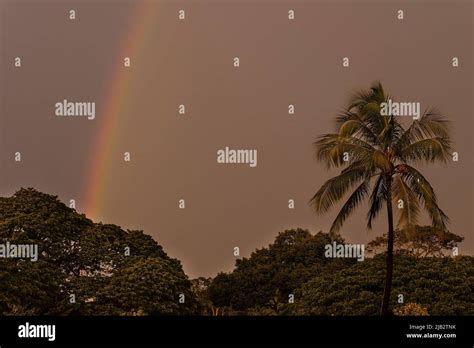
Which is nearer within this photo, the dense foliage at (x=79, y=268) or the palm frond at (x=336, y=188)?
the palm frond at (x=336, y=188)

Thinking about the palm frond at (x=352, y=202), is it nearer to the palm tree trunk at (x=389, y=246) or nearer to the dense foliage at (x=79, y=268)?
the palm tree trunk at (x=389, y=246)

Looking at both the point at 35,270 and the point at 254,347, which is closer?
the point at 254,347

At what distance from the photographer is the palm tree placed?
32188mm

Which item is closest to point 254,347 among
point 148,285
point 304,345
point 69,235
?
point 304,345

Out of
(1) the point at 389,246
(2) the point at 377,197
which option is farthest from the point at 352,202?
(1) the point at 389,246

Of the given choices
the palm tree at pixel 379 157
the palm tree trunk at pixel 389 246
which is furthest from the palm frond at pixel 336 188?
the palm tree trunk at pixel 389 246

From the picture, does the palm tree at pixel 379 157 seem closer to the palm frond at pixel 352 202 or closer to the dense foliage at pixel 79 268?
the palm frond at pixel 352 202

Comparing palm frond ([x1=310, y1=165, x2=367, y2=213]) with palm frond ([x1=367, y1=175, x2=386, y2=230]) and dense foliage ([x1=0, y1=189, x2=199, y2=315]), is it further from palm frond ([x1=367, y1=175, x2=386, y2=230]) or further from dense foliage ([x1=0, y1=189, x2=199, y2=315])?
dense foliage ([x1=0, y1=189, x2=199, y2=315])

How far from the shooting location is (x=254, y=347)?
28062 millimetres

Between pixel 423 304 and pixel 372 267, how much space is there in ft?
11.6

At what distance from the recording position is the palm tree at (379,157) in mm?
32188

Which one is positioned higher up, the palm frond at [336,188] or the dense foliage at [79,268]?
the palm frond at [336,188]

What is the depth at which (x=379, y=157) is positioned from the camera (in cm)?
3184

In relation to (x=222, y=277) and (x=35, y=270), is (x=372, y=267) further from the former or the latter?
(x=35, y=270)
